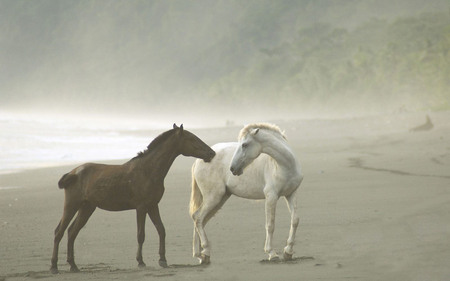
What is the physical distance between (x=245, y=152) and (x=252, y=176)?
0.44 metres

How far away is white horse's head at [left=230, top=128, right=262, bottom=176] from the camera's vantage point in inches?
359

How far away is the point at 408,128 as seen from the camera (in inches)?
1144

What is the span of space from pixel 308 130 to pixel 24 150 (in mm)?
12040

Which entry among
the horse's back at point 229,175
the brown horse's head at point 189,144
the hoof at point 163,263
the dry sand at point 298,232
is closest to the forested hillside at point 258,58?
the dry sand at point 298,232

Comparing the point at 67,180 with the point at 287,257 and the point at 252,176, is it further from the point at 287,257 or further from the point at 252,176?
the point at 287,257

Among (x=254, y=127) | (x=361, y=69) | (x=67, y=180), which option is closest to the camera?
(x=67, y=180)

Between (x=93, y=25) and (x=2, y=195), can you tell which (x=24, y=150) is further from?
(x=93, y=25)

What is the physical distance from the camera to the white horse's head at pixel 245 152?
9125 millimetres

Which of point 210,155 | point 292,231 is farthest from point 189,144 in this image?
point 292,231

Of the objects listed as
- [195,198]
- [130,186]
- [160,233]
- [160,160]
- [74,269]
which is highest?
[160,160]

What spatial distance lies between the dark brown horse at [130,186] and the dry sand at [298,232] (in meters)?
0.44

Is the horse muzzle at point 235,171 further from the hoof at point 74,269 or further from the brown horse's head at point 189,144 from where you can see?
the hoof at point 74,269

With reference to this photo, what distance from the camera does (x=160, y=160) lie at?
8.89m

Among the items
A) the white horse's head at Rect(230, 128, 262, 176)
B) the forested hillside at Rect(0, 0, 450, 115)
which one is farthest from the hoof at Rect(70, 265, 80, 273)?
the forested hillside at Rect(0, 0, 450, 115)
